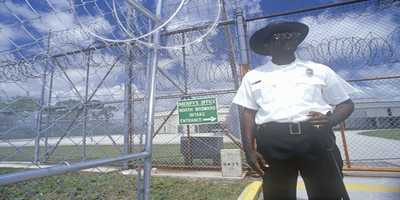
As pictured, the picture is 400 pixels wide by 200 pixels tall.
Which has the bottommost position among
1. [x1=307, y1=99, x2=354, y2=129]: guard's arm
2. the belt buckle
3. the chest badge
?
the belt buckle

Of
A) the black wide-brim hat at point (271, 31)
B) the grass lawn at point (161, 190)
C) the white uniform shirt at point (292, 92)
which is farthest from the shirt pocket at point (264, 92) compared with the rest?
the grass lawn at point (161, 190)

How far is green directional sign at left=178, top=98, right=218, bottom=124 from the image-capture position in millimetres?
4568

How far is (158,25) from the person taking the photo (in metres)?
2.09

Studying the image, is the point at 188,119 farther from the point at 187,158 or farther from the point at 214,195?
the point at 214,195

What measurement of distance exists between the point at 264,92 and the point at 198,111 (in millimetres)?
2960

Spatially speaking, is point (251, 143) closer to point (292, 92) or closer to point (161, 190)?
point (292, 92)

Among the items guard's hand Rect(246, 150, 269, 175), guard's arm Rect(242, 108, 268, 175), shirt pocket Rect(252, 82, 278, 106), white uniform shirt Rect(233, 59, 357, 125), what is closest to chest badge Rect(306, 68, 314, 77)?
white uniform shirt Rect(233, 59, 357, 125)

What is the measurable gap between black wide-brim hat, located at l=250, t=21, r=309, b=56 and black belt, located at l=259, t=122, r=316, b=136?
97cm

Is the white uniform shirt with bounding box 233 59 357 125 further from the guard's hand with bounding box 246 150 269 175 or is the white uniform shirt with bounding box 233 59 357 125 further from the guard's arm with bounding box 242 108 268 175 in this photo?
the guard's hand with bounding box 246 150 269 175

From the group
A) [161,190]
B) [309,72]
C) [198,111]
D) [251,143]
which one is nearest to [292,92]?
[309,72]

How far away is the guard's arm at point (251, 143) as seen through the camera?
177cm

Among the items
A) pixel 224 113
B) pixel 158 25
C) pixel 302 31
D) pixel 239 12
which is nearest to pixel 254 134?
pixel 302 31

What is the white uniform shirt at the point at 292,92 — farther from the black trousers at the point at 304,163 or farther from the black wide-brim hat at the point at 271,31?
the black wide-brim hat at the point at 271,31

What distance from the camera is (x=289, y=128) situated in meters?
1.64
